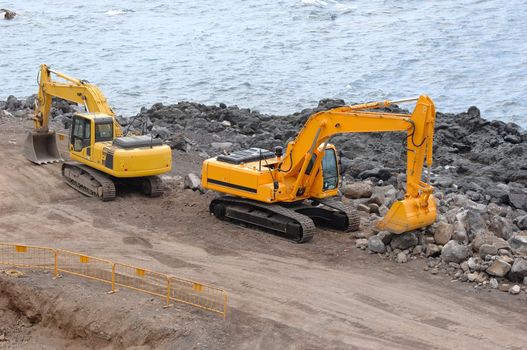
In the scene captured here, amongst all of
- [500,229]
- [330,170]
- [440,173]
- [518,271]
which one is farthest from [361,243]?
[440,173]

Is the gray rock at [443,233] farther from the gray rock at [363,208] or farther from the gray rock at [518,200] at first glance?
the gray rock at [518,200]

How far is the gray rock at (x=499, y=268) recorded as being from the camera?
1748cm

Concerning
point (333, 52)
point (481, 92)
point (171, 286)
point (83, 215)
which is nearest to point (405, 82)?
point (481, 92)

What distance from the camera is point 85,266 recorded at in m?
17.9

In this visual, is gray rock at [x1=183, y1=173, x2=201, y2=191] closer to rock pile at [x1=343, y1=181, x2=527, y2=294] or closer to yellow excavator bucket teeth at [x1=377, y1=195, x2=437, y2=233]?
rock pile at [x1=343, y1=181, x2=527, y2=294]

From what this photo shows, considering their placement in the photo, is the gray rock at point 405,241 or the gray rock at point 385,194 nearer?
the gray rock at point 405,241

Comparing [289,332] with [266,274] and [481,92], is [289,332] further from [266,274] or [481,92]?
[481,92]

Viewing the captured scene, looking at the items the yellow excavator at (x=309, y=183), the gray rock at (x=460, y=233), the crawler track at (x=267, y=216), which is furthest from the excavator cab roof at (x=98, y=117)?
the gray rock at (x=460, y=233)

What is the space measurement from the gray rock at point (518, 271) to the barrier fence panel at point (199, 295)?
19.3 ft

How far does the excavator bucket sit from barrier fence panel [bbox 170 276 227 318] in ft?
36.5

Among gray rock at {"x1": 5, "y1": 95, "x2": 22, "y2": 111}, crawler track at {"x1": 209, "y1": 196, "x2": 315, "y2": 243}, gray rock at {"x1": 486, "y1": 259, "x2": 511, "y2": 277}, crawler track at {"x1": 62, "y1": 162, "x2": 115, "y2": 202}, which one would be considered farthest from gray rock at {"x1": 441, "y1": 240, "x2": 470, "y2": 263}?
gray rock at {"x1": 5, "y1": 95, "x2": 22, "y2": 111}

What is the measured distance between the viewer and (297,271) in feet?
59.8

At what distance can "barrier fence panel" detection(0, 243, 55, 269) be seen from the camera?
58.9 ft

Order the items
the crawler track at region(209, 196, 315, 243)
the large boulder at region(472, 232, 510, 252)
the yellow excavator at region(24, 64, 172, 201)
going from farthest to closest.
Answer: the yellow excavator at region(24, 64, 172, 201), the crawler track at region(209, 196, 315, 243), the large boulder at region(472, 232, 510, 252)
